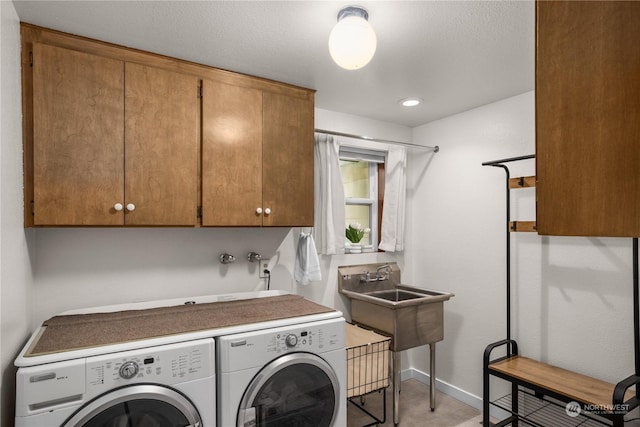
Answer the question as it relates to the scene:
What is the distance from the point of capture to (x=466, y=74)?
227 centimetres

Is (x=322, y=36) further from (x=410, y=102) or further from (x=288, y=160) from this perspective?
(x=410, y=102)

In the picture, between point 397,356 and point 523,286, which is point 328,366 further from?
→ point 523,286

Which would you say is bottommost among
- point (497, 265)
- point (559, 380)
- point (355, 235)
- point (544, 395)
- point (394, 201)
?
point (544, 395)

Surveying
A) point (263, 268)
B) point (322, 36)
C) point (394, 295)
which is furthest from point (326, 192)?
point (322, 36)

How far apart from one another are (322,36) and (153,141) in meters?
1.03

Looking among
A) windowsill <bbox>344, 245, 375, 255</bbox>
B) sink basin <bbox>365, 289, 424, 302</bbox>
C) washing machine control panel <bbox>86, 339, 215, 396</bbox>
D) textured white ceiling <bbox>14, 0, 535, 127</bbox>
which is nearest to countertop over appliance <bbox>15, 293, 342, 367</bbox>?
washing machine control panel <bbox>86, 339, 215, 396</bbox>

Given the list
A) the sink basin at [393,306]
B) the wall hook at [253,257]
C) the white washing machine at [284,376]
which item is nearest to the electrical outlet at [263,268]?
the wall hook at [253,257]

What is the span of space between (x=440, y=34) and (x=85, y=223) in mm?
1952

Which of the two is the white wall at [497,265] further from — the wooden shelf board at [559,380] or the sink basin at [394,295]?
the sink basin at [394,295]

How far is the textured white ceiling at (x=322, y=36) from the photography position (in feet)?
5.15

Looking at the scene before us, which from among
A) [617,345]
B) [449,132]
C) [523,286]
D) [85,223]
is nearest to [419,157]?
[449,132]

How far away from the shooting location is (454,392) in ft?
10.0

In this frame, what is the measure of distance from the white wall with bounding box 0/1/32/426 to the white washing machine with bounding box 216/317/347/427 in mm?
799

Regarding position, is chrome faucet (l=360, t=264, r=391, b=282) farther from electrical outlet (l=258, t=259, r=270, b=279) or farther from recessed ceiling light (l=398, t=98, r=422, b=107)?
recessed ceiling light (l=398, t=98, r=422, b=107)
